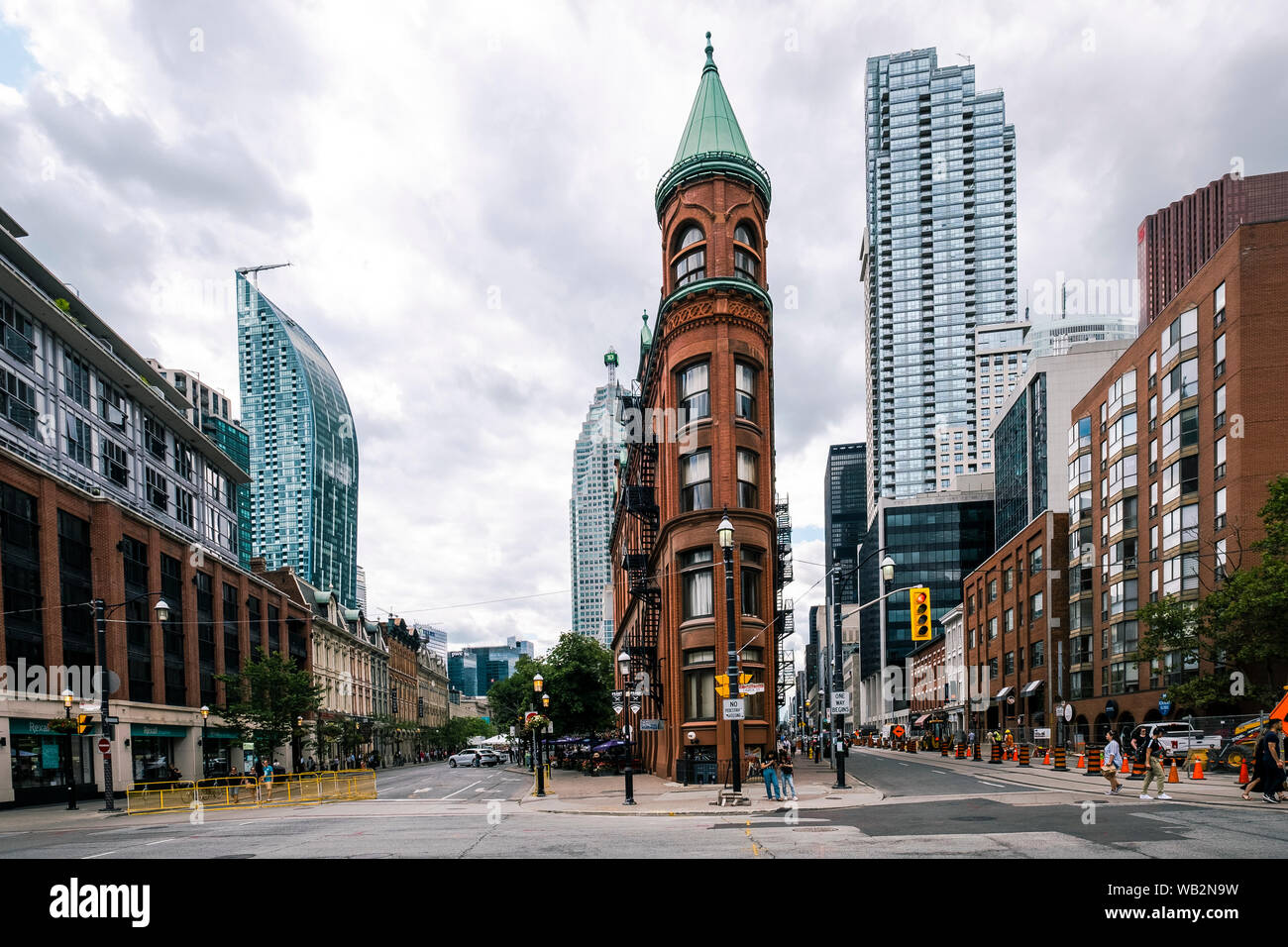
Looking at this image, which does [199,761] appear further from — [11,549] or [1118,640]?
[1118,640]

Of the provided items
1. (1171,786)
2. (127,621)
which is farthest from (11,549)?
(1171,786)

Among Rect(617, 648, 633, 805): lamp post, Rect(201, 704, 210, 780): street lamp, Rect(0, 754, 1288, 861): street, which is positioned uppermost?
Rect(0, 754, 1288, 861): street

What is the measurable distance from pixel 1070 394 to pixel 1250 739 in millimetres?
77590

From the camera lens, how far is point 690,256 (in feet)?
133

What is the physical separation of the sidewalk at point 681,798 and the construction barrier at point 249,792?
9.25 meters

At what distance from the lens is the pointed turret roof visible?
39.8 metres

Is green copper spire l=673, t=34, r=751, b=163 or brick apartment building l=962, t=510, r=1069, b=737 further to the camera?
brick apartment building l=962, t=510, r=1069, b=737

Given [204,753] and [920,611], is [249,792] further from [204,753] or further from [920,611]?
[920,611]

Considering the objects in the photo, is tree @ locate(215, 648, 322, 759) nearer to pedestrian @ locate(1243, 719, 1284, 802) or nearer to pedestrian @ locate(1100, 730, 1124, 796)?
pedestrian @ locate(1100, 730, 1124, 796)

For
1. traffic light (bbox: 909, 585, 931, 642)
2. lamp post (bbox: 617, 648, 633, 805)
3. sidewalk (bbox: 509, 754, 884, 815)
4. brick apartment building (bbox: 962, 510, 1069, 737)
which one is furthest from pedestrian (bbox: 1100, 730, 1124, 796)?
brick apartment building (bbox: 962, 510, 1069, 737)

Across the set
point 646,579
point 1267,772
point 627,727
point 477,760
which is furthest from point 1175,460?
point 477,760

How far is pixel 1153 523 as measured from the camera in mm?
58625

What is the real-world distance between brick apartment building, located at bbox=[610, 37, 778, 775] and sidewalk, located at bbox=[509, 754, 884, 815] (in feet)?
9.13
